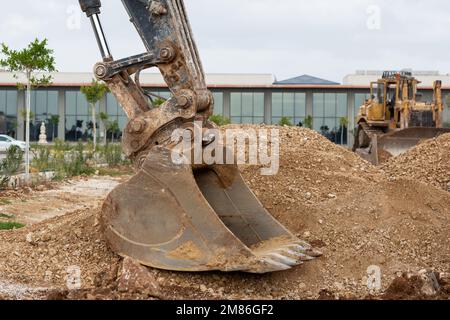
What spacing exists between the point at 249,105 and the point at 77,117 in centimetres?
1187

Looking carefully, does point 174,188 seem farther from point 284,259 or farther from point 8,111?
point 8,111

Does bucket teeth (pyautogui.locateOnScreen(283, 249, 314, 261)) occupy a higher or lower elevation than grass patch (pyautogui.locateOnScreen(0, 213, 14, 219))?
higher

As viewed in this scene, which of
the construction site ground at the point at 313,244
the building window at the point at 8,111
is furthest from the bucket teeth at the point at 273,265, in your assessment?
the building window at the point at 8,111

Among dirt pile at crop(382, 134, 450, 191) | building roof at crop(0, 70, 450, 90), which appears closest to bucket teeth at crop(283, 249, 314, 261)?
dirt pile at crop(382, 134, 450, 191)

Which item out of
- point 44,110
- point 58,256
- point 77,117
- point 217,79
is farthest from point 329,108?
point 58,256

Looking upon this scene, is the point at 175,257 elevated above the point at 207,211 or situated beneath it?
situated beneath

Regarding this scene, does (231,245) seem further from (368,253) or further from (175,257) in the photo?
(368,253)

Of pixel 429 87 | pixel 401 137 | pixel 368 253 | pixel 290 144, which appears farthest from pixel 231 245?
pixel 429 87

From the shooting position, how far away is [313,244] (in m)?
6.90

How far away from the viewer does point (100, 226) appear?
242 inches

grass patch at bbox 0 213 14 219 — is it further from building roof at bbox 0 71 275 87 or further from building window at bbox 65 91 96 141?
building window at bbox 65 91 96 141

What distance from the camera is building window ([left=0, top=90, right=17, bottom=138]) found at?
48281 mm

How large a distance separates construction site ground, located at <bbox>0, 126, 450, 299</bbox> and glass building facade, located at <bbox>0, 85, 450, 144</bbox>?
127 feet
